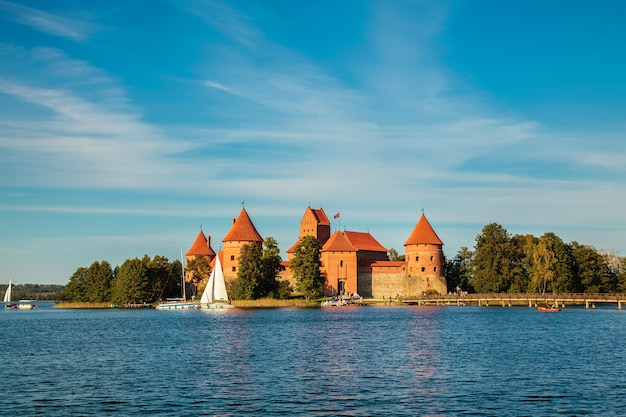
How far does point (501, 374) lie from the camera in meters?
26.8

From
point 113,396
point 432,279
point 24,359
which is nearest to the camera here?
point 113,396

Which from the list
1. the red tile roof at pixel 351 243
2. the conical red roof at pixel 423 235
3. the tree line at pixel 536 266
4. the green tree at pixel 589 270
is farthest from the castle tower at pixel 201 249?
the green tree at pixel 589 270

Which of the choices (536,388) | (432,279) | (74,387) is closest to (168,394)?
(74,387)

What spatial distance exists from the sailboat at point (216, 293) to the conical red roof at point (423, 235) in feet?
82.0

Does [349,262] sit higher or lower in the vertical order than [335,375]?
higher

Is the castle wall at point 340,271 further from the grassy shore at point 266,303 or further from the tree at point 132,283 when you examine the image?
the tree at point 132,283

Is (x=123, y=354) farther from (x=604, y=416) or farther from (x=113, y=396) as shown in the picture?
(x=604, y=416)

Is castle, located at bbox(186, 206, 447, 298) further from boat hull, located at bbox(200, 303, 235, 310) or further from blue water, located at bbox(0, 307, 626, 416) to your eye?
blue water, located at bbox(0, 307, 626, 416)

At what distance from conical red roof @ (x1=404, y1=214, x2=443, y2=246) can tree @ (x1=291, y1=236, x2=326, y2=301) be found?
13557 mm

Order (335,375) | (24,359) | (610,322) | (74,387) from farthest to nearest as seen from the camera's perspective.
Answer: (610,322), (24,359), (335,375), (74,387)

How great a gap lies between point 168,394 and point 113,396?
1.66 metres

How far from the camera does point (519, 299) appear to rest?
255 ft

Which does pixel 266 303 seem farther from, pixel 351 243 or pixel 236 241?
pixel 351 243

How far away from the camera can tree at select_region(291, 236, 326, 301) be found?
273 feet
